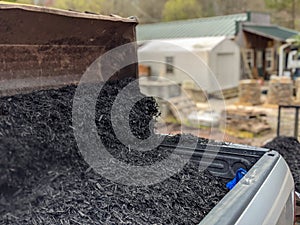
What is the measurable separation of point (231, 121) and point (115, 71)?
4871 millimetres

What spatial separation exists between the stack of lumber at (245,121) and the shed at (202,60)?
12.1 feet

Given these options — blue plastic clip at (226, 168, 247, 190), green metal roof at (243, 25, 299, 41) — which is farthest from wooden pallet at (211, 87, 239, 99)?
blue plastic clip at (226, 168, 247, 190)

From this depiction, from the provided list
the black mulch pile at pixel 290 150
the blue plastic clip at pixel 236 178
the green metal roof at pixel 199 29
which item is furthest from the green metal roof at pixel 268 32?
the blue plastic clip at pixel 236 178

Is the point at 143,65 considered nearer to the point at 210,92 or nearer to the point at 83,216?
the point at 210,92

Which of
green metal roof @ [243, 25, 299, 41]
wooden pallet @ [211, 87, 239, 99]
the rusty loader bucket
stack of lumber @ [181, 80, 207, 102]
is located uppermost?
the rusty loader bucket

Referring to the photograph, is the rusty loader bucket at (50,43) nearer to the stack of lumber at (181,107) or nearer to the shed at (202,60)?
the stack of lumber at (181,107)

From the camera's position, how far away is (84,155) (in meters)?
1.46

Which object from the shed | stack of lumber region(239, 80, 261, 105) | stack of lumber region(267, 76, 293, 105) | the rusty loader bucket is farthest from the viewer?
the shed

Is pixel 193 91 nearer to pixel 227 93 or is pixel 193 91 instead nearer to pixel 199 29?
pixel 227 93

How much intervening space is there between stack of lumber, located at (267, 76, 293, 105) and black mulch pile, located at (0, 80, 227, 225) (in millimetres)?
7587

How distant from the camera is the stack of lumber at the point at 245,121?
6.16 meters

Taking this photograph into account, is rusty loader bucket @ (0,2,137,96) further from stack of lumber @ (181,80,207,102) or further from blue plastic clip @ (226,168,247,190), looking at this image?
stack of lumber @ (181,80,207,102)

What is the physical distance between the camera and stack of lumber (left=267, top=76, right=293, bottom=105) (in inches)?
331

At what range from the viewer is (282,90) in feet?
27.8
